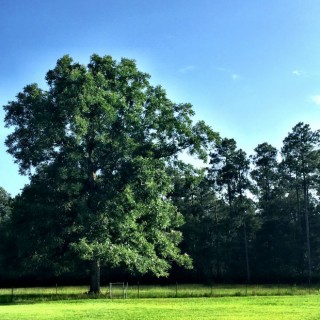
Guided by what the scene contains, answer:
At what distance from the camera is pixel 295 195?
8256 centimetres

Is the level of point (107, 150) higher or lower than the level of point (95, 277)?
higher

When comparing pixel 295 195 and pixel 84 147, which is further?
pixel 295 195

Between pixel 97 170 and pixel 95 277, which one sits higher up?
pixel 97 170

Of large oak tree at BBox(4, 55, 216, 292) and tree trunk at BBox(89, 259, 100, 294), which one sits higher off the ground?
large oak tree at BBox(4, 55, 216, 292)

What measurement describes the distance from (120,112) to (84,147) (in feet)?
14.3

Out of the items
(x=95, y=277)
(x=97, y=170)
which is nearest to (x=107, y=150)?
(x=97, y=170)

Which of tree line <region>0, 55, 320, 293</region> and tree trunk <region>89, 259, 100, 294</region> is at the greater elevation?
tree line <region>0, 55, 320, 293</region>

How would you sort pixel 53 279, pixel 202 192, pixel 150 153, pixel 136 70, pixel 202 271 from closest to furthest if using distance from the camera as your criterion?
pixel 150 153
pixel 136 70
pixel 53 279
pixel 202 271
pixel 202 192

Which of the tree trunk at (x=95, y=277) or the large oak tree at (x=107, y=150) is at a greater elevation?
the large oak tree at (x=107, y=150)

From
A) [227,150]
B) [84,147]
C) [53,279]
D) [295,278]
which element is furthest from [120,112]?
[227,150]

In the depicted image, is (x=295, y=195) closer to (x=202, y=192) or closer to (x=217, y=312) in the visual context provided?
(x=202, y=192)

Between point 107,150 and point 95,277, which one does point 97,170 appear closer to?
point 107,150

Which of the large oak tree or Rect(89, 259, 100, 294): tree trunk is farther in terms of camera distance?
Rect(89, 259, 100, 294): tree trunk

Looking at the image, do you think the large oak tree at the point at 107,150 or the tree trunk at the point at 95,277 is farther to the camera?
the tree trunk at the point at 95,277
